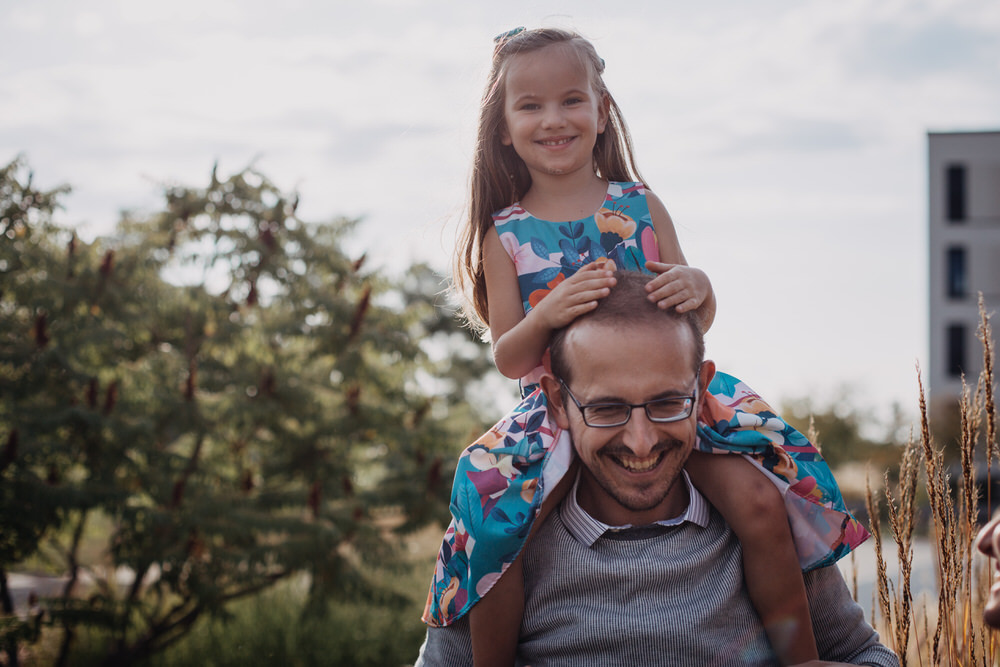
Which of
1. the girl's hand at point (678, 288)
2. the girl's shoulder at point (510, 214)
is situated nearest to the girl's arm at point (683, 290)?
the girl's hand at point (678, 288)

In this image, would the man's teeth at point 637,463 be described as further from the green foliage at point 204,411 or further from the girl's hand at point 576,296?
the green foliage at point 204,411

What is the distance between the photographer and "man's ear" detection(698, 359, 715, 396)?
2307 mm

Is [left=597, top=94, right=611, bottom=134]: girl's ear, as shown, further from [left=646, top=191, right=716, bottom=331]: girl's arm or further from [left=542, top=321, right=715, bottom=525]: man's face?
[left=542, top=321, right=715, bottom=525]: man's face

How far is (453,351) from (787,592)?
19.0 metres

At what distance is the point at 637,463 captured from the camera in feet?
7.09

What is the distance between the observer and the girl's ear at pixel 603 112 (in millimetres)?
3029

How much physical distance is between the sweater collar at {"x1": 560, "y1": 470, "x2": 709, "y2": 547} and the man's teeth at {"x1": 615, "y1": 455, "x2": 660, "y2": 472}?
192 millimetres

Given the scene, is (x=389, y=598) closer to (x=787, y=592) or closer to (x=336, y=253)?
(x=336, y=253)

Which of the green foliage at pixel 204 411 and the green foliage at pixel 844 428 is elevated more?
the green foliage at pixel 204 411

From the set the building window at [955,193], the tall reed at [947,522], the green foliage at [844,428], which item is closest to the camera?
the tall reed at [947,522]

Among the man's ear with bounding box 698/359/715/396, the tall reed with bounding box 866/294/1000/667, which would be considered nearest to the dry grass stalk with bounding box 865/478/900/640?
the tall reed with bounding box 866/294/1000/667

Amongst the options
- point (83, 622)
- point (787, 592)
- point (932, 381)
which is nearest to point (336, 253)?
point (83, 622)

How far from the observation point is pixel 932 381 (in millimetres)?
36062

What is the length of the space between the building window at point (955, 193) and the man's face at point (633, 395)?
40.7 meters
